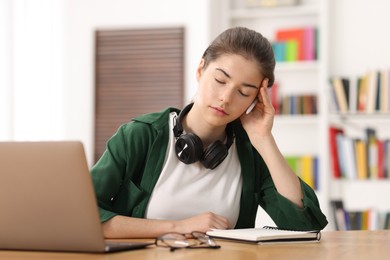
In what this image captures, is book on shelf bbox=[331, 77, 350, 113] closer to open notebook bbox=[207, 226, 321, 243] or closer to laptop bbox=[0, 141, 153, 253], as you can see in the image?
open notebook bbox=[207, 226, 321, 243]

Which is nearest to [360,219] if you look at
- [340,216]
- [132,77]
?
[340,216]

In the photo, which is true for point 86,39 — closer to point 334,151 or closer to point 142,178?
point 334,151

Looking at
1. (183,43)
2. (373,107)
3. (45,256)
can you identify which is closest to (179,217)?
(45,256)

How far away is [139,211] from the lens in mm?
2035

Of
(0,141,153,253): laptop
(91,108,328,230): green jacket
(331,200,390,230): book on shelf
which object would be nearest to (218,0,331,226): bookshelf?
(331,200,390,230): book on shelf

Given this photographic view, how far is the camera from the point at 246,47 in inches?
81.0

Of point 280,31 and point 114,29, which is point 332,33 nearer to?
point 280,31

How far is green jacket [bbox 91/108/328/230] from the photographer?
2.00 m

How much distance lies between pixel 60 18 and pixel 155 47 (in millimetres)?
767

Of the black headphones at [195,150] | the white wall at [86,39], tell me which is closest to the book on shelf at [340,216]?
the white wall at [86,39]

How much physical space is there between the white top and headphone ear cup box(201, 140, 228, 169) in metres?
0.04

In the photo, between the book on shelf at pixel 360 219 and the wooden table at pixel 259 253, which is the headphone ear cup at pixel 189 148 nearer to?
the wooden table at pixel 259 253

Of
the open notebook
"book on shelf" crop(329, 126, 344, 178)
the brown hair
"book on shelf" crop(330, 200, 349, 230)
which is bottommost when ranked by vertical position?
"book on shelf" crop(330, 200, 349, 230)

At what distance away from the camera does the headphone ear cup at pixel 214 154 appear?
6.77 feet
